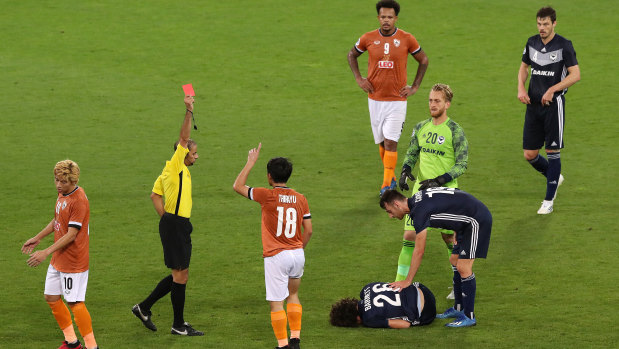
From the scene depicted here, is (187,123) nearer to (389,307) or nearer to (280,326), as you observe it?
(280,326)

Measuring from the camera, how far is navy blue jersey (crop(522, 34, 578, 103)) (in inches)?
493

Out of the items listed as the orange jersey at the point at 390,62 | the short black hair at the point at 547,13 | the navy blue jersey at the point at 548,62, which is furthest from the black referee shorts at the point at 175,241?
the short black hair at the point at 547,13

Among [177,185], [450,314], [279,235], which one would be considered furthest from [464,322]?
[177,185]

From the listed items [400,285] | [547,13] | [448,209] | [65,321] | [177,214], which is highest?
[547,13]

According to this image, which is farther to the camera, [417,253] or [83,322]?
[417,253]

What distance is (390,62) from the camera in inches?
535

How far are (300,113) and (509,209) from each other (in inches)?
230

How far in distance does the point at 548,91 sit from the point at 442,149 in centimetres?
310

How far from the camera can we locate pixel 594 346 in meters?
8.91

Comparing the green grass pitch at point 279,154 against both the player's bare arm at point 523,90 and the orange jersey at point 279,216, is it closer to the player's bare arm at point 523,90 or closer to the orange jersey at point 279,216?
the orange jersey at point 279,216

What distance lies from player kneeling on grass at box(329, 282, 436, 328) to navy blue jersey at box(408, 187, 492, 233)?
0.81m

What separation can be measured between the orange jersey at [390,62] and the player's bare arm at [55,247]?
627 centimetres

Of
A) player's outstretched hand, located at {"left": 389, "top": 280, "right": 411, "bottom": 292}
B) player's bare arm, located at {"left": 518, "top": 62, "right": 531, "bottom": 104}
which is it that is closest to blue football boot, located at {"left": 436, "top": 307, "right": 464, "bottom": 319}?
player's outstretched hand, located at {"left": 389, "top": 280, "right": 411, "bottom": 292}

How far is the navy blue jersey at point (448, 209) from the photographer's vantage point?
902cm
